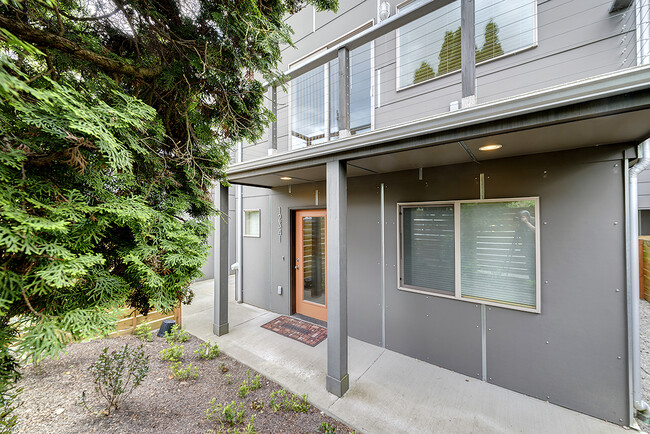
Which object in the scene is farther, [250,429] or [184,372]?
[184,372]

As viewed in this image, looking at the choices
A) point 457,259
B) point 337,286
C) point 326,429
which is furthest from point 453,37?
point 326,429

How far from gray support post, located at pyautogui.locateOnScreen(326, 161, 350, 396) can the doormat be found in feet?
3.42

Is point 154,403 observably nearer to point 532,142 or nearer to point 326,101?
point 532,142

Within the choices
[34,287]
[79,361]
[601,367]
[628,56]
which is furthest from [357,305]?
[628,56]

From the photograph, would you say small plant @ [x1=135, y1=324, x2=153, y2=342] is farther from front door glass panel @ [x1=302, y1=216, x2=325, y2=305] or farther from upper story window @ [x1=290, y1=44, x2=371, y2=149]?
upper story window @ [x1=290, y1=44, x2=371, y2=149]

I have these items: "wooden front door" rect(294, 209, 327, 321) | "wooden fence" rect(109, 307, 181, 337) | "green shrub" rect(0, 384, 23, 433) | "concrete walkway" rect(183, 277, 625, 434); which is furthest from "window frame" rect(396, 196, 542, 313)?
"wooden fence" rect(109, 307, 181, 337)

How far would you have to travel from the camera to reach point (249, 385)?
2.67 metres

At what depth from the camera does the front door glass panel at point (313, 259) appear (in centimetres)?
447

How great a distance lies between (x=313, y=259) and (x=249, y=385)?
2297mm

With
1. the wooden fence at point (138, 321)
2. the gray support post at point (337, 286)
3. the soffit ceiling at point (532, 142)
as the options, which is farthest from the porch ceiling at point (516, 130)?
the wooden fence at point (138, 321)

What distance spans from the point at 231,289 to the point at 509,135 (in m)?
6.86

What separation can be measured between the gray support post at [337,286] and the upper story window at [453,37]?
2.19 meters

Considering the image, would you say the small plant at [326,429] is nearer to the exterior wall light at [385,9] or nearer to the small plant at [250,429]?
the small plant at [250,429]

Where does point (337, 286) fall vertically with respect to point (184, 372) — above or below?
above
